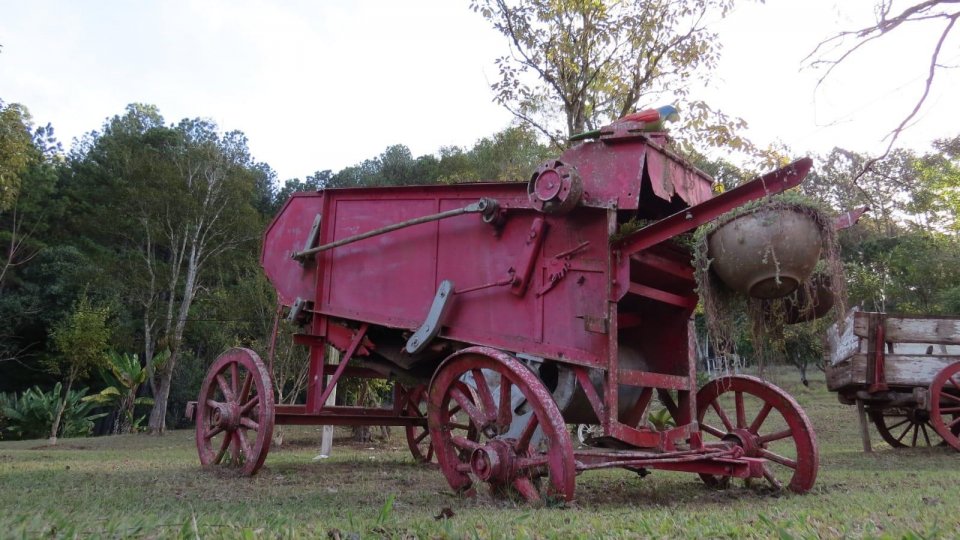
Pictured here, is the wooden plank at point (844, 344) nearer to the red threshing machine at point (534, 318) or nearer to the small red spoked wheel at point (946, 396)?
the small red spoked wheel at point (946, 396)

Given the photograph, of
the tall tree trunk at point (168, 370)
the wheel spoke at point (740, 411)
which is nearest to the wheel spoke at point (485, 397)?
the wheel spoke at point (740, 411)

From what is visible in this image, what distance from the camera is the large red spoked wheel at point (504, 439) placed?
4.34 meters

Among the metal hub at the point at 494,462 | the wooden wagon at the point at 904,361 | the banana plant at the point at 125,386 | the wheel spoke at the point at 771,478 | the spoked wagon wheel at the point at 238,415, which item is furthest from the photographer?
the banana plant at the point at 125,386

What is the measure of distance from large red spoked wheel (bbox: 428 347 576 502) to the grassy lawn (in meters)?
0.19

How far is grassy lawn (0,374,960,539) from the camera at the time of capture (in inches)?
110

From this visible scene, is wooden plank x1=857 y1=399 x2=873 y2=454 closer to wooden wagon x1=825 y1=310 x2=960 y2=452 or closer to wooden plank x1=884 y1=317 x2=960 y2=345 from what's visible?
wooden wagon x1=825 y1=310 x2=960 y2=452

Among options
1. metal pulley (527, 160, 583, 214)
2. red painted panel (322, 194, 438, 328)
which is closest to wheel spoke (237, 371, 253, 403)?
red painted panel (322, 194, 438, 328)

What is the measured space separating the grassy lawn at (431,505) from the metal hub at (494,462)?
0.58ft

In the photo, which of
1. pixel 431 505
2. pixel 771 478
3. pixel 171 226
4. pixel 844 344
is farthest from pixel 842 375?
pixel 171 226

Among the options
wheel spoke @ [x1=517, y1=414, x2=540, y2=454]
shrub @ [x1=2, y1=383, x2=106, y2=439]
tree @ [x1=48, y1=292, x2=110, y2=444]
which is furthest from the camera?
shrub @ [x1=2, y1=383, x2=106, y2=439]

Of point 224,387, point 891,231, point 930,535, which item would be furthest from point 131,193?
point 891,231

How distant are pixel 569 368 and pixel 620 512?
1.47m

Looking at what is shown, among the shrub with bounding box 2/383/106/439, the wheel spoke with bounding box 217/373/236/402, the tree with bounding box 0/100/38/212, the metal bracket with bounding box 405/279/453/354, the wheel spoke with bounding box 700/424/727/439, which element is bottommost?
the shrub with bounding box 2/383/106/439

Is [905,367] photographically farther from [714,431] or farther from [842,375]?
[714,431]
